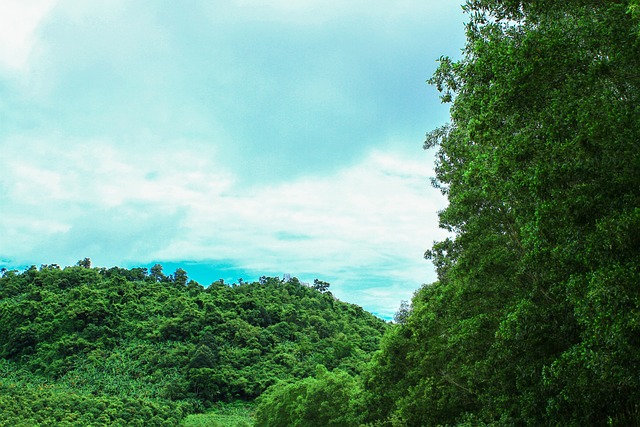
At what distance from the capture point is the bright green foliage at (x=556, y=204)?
743cm

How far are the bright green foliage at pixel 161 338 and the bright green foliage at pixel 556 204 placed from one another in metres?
42.2

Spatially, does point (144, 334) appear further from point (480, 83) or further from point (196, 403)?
point (480, 83)

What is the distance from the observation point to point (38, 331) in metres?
77.2

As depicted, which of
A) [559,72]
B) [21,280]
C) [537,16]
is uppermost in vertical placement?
[21,280]

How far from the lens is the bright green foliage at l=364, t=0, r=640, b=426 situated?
7.43 metres

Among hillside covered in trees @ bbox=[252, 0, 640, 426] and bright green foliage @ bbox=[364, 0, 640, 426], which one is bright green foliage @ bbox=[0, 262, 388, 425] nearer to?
hillside covered in trees @ bbox=[252, 0, 640, 426]

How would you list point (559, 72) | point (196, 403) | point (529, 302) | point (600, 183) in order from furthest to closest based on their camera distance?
point (196, 403) → point (529, 302) → point (559, 72) → point (600, 183)

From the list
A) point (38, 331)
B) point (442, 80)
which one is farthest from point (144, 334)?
point (442, 80)

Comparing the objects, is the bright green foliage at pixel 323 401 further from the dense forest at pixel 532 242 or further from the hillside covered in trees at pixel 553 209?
the hillside covered in trees at pixel 553 209

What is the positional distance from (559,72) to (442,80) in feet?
13.6

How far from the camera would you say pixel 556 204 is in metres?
7.93

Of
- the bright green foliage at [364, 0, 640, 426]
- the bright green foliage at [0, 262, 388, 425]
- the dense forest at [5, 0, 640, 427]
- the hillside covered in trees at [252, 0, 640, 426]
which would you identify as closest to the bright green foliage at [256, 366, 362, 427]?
the dense forest at [5, 0, 640, 427]

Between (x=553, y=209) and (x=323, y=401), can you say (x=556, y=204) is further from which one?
(x=323, y=401)

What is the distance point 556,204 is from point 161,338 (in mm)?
77520
